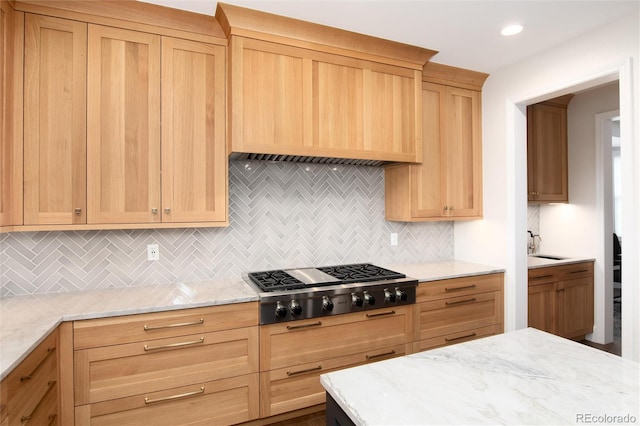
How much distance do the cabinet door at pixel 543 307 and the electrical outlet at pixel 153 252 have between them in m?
3.31

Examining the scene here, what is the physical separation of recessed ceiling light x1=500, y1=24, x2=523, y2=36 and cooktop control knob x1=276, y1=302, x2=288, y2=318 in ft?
8.03

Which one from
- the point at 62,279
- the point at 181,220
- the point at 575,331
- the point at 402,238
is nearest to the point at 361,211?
the point at 402,238

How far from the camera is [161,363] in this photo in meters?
1.96

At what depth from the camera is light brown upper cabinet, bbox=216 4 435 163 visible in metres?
2.31

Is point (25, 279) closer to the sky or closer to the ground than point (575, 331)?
closer to the sky

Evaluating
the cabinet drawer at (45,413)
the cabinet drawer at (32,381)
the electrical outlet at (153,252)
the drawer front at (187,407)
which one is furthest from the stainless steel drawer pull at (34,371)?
the electrical outlet at (153,252)

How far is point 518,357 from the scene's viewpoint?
1234 mm

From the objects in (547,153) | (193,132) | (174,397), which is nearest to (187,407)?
(174,397)

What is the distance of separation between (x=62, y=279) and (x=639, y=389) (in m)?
2.88

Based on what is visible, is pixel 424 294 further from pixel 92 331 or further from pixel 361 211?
pixel 92 331

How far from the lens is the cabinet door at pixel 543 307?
11.0 ft

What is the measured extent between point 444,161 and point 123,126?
8.45 feet

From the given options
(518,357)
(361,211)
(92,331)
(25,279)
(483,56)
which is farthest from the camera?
(361,211)

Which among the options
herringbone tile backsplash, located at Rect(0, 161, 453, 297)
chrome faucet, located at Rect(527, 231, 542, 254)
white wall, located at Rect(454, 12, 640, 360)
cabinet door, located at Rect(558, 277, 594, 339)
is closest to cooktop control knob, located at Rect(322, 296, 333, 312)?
herringbone tile backsplash, located at Rect(0, 161, 453, 297)
